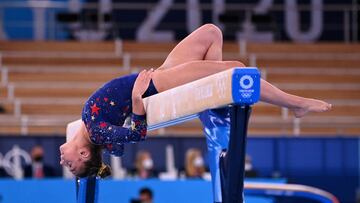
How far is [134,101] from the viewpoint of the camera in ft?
12.9

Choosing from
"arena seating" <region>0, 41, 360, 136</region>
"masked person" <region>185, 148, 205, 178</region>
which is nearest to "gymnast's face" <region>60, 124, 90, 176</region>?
"masked person" <region>185, 148, 205, 178</region>

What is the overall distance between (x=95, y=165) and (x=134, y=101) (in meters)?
0.51

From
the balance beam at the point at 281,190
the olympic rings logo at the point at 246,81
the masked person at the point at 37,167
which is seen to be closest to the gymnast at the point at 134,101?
the olympic rings logo at the point at 246,81

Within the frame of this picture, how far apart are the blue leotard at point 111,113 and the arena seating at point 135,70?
25.3 ft

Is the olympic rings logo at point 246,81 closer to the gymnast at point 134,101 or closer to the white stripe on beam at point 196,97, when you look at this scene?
the white stripe on beam at point 196,97

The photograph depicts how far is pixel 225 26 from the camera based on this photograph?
1483cm

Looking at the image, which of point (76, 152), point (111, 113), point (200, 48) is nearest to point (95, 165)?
point (76, 152)

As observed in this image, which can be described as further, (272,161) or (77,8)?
(77,8)

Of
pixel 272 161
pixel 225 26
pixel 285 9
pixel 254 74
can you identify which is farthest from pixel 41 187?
pixel 285 9

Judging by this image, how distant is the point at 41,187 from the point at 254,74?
599cm

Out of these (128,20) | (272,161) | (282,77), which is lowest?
(272,161)

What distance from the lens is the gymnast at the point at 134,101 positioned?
3.81 meters

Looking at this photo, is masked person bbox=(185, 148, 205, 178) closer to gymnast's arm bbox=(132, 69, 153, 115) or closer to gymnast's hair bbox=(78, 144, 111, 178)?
gymnast's hair bbox=(78, 144, 111, 178)

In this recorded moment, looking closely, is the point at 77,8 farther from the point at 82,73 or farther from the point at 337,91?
the point at 337,91
